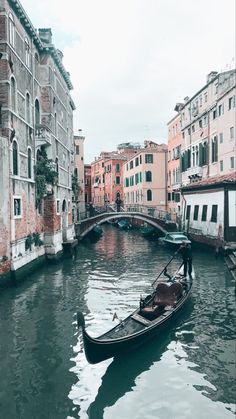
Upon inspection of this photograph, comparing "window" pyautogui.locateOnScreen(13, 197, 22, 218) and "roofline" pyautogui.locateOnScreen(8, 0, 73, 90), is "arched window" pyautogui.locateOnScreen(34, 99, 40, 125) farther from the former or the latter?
"window" pyautogui.locateOnScreen(13, 197, 22, 218)

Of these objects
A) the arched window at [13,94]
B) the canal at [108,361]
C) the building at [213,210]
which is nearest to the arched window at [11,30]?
the arched window at [13,94]

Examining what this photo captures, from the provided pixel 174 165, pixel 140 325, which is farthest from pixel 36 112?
pixel 174 165

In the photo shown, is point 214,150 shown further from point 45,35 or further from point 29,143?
point 29,143

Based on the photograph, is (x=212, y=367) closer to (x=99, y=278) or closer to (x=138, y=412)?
(x=138, y=412)

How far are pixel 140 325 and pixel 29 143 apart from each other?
12.3 meters

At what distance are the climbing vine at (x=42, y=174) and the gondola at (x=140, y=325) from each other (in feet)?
33.3

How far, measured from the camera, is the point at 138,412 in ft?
21.1

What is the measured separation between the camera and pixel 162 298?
1112 centimetres

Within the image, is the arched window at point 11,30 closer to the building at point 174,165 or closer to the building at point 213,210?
the building at point 213,210

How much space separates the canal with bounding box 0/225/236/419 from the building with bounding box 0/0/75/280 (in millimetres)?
3099

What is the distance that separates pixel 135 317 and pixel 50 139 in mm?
13987

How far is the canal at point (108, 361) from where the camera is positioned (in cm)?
657

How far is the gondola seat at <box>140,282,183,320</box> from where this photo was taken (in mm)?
9867

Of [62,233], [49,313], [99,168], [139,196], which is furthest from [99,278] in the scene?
[99,168]
